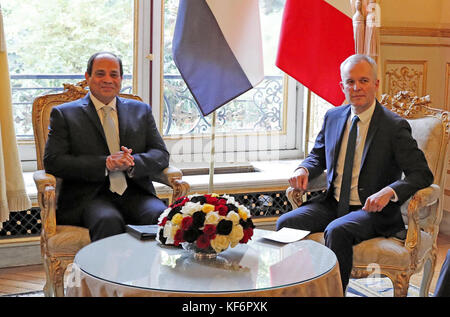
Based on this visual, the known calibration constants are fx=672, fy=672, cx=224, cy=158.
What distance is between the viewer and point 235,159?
505cm

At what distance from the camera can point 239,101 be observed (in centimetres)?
501

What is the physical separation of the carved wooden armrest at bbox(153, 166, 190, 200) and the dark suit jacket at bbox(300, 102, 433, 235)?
0.72m

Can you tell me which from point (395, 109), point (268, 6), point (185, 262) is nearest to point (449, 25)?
point (268, 6)

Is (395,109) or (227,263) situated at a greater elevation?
(395,109)

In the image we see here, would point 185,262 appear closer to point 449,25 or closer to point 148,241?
point 148,241

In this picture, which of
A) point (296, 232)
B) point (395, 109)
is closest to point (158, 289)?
point (296, 232)

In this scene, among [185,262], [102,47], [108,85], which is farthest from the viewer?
[102,47]

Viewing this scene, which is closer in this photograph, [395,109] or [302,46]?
[395,109]

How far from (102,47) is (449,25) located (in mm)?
2512

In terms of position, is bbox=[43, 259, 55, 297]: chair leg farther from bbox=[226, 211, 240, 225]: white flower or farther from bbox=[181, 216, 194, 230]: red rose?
bbox=[226, 211, 240, 225]: white flower

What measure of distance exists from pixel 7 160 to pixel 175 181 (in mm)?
1022

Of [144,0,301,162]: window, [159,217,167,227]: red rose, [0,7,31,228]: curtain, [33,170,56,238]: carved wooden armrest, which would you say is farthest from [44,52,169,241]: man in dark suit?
[144,0,301,162]: window
